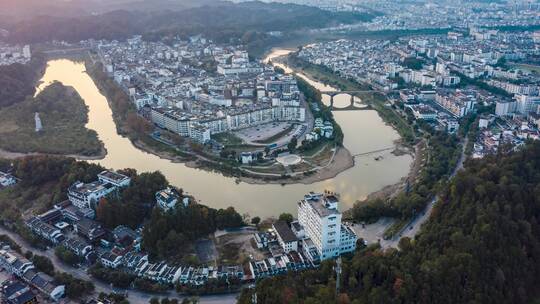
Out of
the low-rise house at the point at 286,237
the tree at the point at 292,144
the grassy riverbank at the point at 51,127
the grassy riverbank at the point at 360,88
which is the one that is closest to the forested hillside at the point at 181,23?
the grassy riverbank at the point at 360,88

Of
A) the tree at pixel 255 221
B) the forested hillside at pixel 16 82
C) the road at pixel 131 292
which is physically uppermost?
the forested hillside at pixel 16 82

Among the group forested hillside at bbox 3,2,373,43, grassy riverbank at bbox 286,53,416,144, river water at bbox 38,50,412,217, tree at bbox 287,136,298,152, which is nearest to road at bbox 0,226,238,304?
river water at bbox 38,50,412,217

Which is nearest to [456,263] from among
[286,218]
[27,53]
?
[286,218]

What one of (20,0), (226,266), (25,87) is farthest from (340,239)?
(20,0)

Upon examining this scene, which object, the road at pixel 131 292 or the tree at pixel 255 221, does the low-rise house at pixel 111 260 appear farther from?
the tree at pixel 255 221

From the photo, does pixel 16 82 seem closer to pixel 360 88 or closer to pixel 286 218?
pixel 360 88
